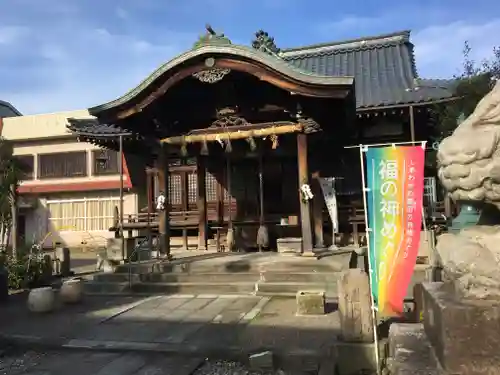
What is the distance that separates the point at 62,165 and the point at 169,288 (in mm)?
18030

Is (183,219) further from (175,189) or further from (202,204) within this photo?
(202,204)

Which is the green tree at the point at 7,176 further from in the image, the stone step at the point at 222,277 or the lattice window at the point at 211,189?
the lattice window at the point at 211,189

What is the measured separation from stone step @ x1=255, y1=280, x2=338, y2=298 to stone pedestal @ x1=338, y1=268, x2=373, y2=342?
312 cm

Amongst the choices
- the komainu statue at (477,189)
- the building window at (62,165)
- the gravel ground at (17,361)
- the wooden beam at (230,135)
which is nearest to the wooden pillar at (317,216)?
the wooden beam at (230,135)

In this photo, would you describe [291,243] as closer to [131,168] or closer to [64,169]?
[131,168]

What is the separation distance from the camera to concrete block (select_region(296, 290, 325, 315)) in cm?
682

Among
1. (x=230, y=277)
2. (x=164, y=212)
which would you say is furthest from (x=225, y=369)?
(x=164, y=212)

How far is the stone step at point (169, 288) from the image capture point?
29.5 ft

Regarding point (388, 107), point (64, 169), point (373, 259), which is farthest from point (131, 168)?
point (373, 259)

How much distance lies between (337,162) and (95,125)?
8692mm

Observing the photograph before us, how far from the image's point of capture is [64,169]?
80.1 feet

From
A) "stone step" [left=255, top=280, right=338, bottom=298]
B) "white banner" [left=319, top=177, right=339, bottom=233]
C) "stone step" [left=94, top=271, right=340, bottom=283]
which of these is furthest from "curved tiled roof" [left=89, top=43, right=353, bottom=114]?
"stone step" [left=255, top=280, right=338, bottom=298]

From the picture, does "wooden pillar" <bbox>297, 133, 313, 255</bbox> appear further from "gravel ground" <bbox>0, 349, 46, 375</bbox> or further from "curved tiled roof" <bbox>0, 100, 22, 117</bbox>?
"curved tiled roof" <bbox>0, 100, 22, 117</bbox>

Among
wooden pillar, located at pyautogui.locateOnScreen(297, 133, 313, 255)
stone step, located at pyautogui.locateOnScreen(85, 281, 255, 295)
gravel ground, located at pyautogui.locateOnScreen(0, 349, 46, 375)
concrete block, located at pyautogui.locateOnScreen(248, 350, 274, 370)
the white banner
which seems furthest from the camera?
the white banner
